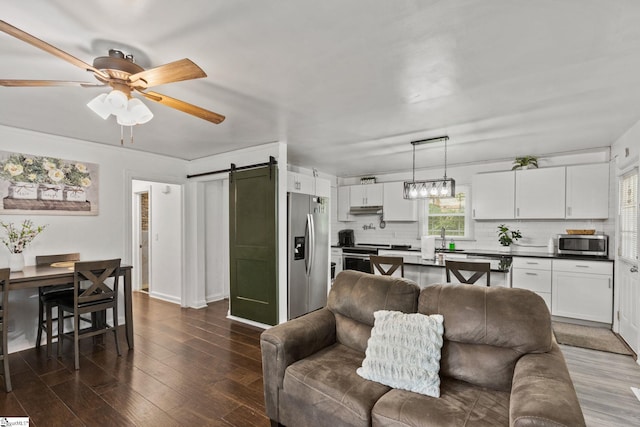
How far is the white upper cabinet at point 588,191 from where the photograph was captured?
14.8 ft

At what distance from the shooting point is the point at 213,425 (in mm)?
2221

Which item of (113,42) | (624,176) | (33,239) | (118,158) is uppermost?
(113,42)

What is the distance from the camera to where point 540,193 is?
490cm

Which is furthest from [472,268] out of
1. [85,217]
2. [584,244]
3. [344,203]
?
[85,217]

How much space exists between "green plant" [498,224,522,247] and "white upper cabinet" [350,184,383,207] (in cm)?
225

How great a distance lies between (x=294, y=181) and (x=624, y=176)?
13.5 feet

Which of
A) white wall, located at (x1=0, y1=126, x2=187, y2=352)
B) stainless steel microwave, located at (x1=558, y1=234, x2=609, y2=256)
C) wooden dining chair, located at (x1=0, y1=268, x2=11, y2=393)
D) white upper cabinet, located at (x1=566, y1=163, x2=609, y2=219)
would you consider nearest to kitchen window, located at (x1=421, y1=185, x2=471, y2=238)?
stainless steel microwave, located at (x1=558, y1=234, x2=609, y2=256)

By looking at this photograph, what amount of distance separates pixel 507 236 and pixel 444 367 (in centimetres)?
411

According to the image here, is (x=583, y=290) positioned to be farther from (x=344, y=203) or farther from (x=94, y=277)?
(x=94, y=277)

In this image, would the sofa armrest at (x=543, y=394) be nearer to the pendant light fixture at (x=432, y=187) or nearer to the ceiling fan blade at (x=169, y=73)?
the ceiling fan blade at (x=169, y=73)

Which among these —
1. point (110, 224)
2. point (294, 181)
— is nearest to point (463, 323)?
point (294, 181)

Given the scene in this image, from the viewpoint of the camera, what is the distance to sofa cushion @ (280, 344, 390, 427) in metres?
1.72

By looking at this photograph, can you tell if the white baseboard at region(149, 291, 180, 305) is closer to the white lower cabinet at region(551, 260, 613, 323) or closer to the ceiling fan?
the ceiling fan

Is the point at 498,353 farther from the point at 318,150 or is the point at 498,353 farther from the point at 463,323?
the point at 318,150
